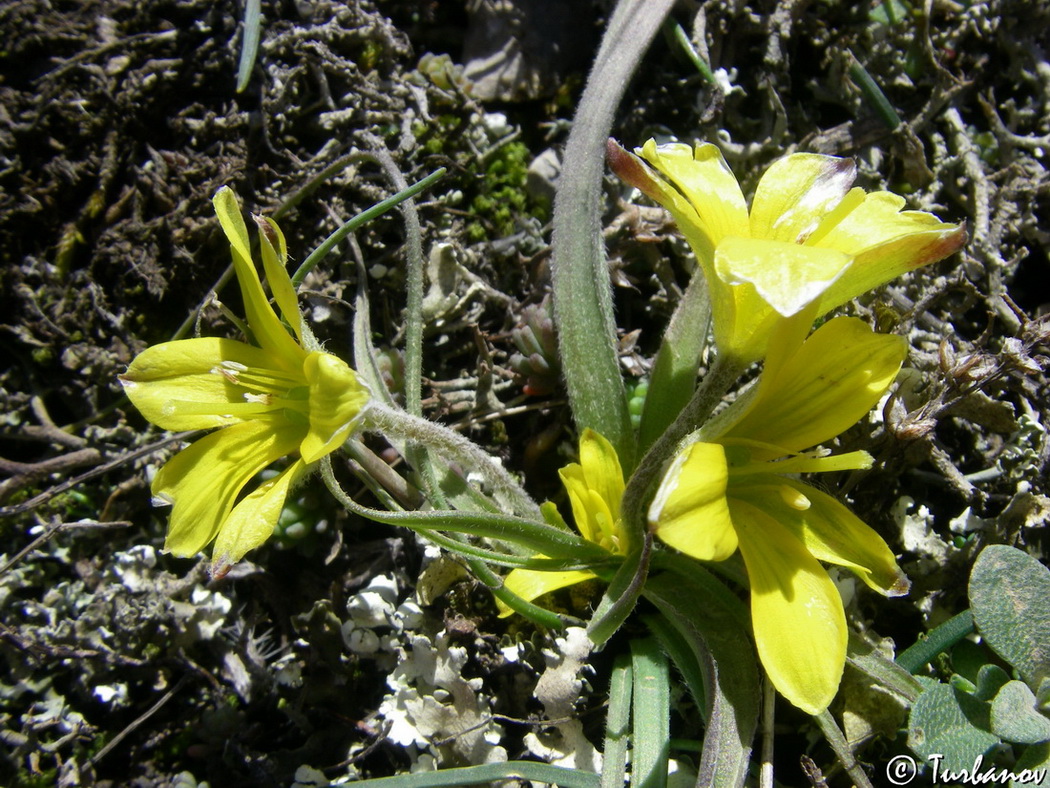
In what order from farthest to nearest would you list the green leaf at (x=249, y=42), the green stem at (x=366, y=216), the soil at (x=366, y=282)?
the green leaf at (x=249, y=42)
the soil at (x=366, y=282)
the green stem at (x=366, y=216)

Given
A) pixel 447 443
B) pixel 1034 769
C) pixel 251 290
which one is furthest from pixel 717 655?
pixel 251 290

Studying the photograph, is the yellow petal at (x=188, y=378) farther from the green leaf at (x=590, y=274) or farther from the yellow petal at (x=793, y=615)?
the yellow petal at (x=793, y=615)

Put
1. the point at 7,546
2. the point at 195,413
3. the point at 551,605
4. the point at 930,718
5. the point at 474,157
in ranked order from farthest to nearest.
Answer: the point at 474,157
the point at 7,546
the point at 551,605
the point at 195,413
the point at 930,718

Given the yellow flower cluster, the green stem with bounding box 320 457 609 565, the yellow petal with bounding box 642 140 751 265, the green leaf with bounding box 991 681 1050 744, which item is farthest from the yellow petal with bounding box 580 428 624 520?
the green leaf with bounding box 991 681 1050 744

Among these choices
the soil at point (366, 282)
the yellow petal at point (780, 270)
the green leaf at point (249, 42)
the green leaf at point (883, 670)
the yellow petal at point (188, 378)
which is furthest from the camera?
the green leaf at point (249, 42)

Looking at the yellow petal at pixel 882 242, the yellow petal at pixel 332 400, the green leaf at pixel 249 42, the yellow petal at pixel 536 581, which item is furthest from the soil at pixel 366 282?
the yellow petal at pixel 332 400

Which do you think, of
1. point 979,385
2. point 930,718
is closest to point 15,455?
point 930,718

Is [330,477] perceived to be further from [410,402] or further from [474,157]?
[474,157]

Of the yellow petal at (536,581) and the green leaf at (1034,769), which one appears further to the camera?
the yellow petal at (536,581)

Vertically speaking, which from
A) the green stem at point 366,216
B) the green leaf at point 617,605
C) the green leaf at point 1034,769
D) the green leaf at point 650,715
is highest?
the green stem at point 366,216
